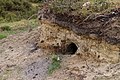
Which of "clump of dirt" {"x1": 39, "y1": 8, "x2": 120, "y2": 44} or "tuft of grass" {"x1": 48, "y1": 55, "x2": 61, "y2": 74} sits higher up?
"clump of dirt" {"x1": 39, "y1": 8, "x2": 120, "y2": 44}

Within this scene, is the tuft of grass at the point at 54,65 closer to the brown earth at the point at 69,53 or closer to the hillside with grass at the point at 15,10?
the brown earth at the point at 69,53

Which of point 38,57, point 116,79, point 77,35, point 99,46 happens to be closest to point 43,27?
point 38,57

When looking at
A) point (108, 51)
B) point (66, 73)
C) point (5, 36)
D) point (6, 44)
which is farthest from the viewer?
point (5, 36)

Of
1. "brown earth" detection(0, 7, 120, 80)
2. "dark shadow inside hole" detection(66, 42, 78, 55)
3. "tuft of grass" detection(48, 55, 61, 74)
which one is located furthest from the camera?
"dark shadow inside hole" detection(66, 42, 78, 55)

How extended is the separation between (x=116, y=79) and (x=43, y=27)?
2.96 metres

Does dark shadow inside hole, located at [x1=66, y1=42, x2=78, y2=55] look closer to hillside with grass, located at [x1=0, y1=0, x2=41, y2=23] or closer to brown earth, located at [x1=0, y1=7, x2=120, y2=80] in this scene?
brown earth, located at [x1=0, y1=7, x2=120, y2=80]

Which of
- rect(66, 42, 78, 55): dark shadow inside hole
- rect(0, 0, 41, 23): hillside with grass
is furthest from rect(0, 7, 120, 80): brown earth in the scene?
rect(0, 0, 41, 23): hillside with grass

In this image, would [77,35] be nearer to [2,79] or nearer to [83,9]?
[83,9]

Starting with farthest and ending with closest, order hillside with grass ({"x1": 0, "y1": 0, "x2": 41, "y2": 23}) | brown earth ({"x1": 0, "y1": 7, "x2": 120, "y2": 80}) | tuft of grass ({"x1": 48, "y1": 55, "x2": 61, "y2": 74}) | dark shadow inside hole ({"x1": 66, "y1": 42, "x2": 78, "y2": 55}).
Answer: hillside with grass ({"x1": 0, "y1": 0, "x2": 41, "y2": 23}) → dark shadow inside hole ({"x1": 66, "y1": 42, "x2": 78, "y2": 55}) → tuft of grass ({"x1": 48, "y1": 55, "x2": 61, "y2": 74}) → brown earth ({"x1": 0, "y1": 7, "x2": 120, "y2": 80})

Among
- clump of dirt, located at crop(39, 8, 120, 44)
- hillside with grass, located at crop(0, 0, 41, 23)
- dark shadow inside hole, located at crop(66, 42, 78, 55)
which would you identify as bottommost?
hillside with grass, located at crop(0, 0, 41, 23)

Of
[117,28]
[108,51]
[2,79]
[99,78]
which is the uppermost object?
[117,28]

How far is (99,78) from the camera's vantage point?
22.9ft

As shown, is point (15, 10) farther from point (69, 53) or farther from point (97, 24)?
point (97, 24)

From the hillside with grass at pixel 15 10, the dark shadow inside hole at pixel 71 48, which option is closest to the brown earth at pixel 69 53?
the dark shadow inside hole at pixel 71 48
